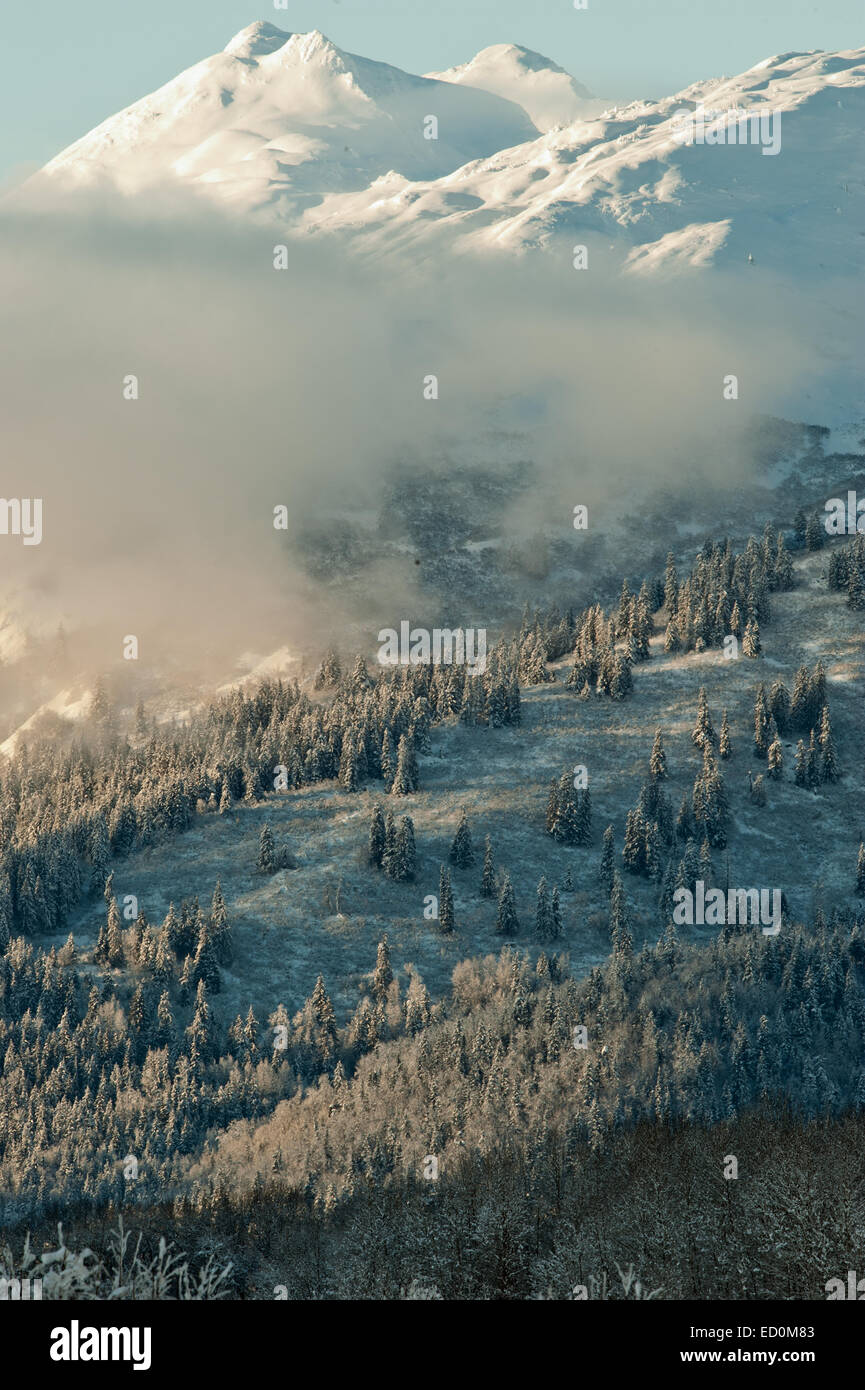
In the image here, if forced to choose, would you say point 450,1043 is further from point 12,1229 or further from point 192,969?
point 12,1229

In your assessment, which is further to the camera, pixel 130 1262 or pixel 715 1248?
pixel 130 1262

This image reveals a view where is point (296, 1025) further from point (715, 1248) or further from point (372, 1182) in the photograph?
point (715, 1248)

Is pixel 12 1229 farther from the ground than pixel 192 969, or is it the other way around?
pixel 192 969

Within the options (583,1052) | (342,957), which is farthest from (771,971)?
Answer: (342,957)
